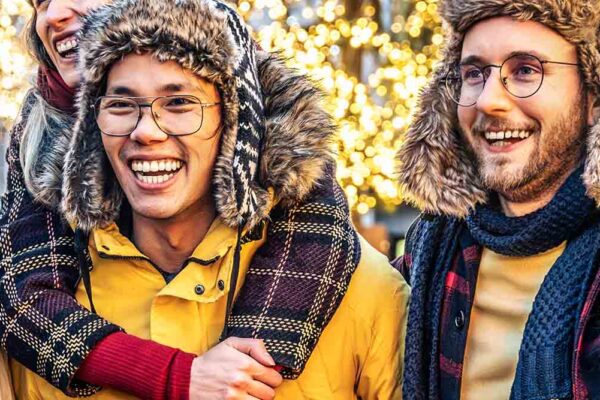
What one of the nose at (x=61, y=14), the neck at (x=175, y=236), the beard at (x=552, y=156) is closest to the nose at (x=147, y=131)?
the neck at (x=175, y=236)

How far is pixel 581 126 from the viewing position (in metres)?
3.34

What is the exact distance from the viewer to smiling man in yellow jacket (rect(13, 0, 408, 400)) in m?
3.45

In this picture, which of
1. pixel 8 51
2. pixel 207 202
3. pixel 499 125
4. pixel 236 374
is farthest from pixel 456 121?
pixel 8 51

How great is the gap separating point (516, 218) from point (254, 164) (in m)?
0.90

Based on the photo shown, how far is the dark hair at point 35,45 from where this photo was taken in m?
3.97

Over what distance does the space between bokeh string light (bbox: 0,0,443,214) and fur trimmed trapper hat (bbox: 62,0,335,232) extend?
4939 millimetres

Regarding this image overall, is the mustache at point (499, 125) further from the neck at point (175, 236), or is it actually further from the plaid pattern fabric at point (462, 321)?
the neck at point (175, 236)

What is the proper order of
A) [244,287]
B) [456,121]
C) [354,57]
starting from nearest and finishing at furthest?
1. [244,287]
2. [456,121]
3. [354,57]

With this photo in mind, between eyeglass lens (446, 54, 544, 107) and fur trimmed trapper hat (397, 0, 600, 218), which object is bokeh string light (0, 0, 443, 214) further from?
eyeglass lens (446, 54, 544, 107)

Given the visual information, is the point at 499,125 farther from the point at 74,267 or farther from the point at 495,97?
the point at 74,267

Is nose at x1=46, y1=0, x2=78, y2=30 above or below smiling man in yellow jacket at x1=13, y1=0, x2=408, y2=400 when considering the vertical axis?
above

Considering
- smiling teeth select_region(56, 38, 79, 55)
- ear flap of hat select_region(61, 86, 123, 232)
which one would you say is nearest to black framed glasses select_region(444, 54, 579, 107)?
ear flap of hat select_region(61, 86, 123, 232)

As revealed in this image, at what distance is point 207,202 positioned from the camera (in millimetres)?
3701

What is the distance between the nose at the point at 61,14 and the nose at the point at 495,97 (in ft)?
5.15
